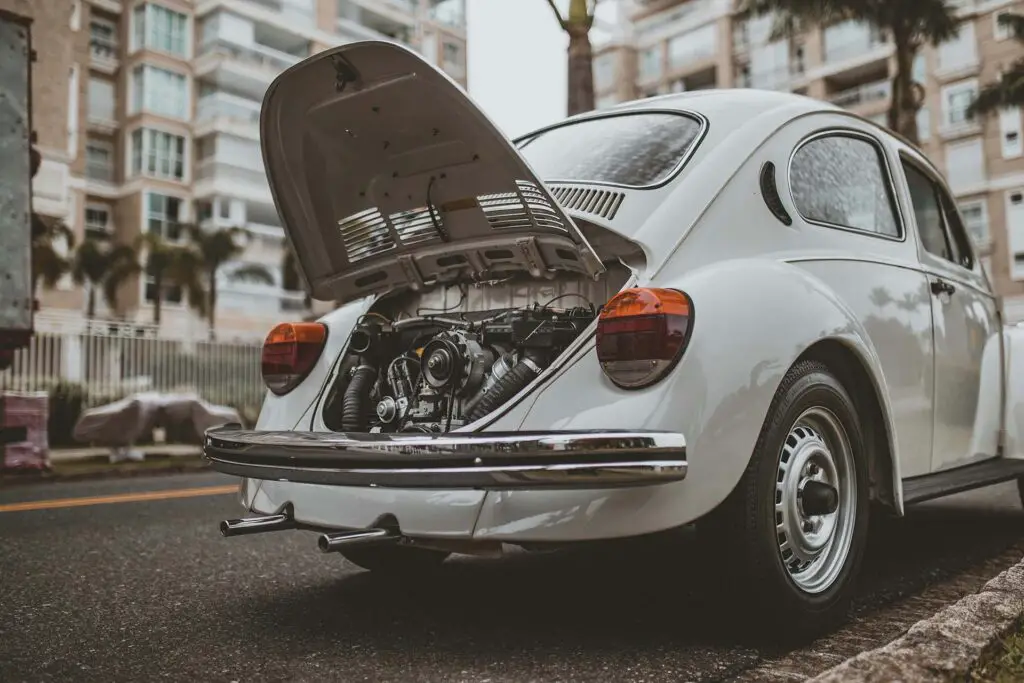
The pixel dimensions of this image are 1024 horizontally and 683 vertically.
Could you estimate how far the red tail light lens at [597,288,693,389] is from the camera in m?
2.56

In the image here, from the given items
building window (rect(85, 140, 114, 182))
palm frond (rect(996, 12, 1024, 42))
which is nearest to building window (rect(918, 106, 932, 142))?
palm frond (rect(996, 12, 1024, 42))

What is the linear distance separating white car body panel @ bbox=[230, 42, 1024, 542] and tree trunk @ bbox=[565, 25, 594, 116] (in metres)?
11.0

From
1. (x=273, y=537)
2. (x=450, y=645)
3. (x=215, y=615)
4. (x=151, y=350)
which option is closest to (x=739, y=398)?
(x=450, y=645)

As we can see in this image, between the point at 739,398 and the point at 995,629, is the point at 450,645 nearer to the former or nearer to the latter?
the point at 739,398

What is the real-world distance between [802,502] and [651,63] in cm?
5412

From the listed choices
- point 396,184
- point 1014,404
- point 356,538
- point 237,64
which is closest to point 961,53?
point 237,64

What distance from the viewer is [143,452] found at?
1152cm

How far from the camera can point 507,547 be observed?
14.8 feet

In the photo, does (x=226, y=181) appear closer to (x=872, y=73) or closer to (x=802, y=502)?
(x=872, y=73)

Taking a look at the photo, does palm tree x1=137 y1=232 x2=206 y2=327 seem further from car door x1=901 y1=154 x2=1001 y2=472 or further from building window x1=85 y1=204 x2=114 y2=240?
car door x1=901 y1=154 x2=1001 y2=472

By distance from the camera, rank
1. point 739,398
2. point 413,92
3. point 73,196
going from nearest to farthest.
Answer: point 739,398 < point 413,92 < point 73,196

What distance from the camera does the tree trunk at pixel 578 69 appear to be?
48.3ft

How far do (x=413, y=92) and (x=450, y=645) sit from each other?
170 centimetres

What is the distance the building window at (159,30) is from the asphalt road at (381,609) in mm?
40218
